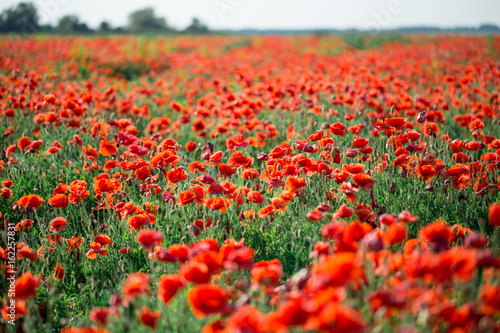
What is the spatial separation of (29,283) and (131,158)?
2205 millimetres

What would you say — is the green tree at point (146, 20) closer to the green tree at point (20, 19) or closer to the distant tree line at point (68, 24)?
the distant tree line at point (68, 24)

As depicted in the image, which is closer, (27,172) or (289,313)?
(289,313)

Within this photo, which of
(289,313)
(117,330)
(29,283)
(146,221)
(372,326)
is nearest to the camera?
(289,313)

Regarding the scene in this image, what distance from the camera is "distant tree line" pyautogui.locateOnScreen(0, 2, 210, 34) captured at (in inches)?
1002

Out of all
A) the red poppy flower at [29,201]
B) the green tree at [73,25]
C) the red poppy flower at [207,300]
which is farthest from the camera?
the green tree at [73,25]

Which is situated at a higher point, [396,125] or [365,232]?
[396,125]

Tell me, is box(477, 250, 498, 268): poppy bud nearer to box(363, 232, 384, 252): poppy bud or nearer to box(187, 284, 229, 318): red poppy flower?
box(363, 232, 384, 252): poppy bud

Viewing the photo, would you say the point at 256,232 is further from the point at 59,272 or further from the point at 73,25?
the point at 73,25

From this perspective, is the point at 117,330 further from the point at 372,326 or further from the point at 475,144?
the point at 475,144

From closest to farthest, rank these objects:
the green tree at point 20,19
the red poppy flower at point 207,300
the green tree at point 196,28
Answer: the red poppy flower at point 207,300 → the green tree at point 20,19 → the green tree at point 196,28

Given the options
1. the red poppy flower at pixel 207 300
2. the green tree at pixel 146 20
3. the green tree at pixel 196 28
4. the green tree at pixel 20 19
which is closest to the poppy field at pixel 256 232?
the red poppy flower at pixel 207 300

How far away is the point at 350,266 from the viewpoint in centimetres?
92

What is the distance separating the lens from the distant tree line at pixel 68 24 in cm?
2545

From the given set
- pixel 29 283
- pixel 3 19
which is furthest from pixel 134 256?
pixel 3 19
